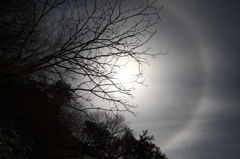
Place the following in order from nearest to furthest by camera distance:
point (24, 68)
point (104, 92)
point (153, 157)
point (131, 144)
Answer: point (24, 68), point (104, 92), point (153, 157), point (131, 144)

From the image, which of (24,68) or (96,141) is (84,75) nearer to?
(24,68)

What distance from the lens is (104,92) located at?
12.5 ft

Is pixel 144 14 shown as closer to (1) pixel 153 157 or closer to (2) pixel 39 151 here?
(2) pixel 39 151

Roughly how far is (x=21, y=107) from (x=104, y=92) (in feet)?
22.4

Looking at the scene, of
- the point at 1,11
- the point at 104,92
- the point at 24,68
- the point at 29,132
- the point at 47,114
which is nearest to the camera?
the point at 24,68

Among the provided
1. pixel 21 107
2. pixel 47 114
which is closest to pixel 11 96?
pixel 21 107

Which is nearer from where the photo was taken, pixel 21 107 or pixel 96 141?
pixel 21 107

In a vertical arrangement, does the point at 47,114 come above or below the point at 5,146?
above

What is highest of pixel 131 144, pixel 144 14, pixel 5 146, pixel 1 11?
pixel 131 144

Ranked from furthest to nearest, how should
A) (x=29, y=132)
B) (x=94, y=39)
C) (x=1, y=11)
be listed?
(x=1, y=11), (x=29, y=132), (x=94, y=39)

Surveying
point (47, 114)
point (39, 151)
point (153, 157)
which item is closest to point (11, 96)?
point (47, 114)

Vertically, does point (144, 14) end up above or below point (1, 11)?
below

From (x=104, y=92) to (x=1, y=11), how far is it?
8.58m

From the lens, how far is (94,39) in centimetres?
349
